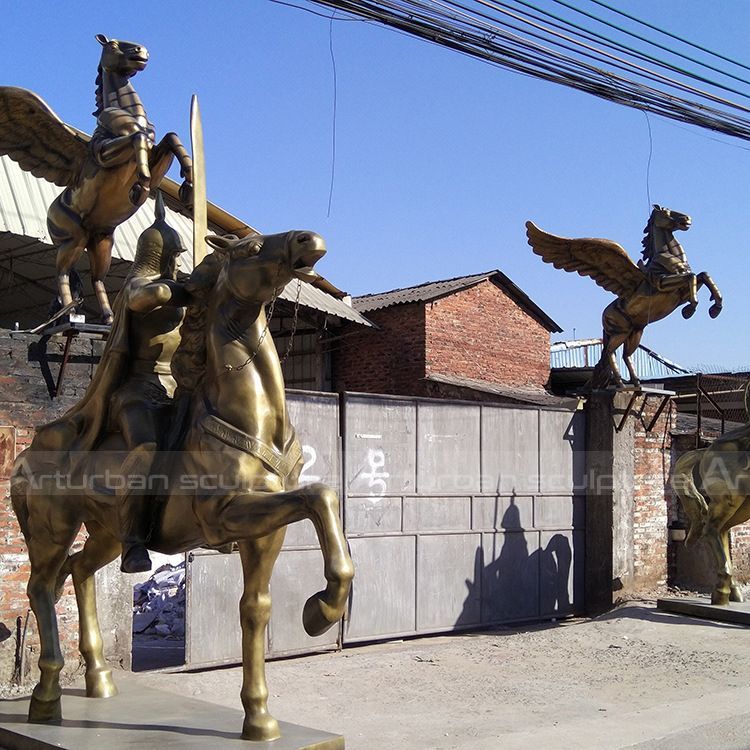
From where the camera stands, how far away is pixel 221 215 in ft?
45.2

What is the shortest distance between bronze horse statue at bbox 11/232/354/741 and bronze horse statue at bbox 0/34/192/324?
127 centimetres

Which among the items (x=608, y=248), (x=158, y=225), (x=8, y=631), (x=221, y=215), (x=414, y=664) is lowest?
(x=414, y=664)

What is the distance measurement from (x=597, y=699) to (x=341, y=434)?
3.15 meters

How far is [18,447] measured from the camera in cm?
623

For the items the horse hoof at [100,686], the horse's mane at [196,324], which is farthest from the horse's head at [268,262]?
the horse hoof at [100,686]

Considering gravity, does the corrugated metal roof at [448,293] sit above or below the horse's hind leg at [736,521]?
above

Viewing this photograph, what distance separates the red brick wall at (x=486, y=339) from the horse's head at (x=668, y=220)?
631 cm

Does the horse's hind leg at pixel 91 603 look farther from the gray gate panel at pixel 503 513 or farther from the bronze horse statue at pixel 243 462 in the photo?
the gray gate panel at pixel 503 513

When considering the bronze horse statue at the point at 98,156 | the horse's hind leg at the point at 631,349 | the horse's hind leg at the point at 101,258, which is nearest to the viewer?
the bronze horse statue at the point at 98,156

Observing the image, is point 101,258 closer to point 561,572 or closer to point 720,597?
point 561,572

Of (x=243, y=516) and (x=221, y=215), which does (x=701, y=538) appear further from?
(x=221, y=215)

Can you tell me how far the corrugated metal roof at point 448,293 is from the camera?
54.9ft

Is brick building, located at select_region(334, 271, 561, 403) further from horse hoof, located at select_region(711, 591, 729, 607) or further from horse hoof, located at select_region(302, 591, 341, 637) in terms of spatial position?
horse hoof, located at select_region(302, 591, 341, 637)

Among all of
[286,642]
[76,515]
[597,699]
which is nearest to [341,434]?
[286,642]
